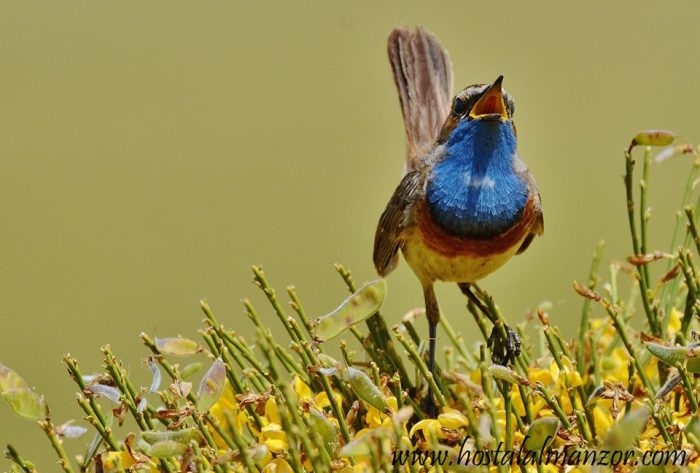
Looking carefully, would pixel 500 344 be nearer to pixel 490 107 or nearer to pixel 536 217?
pixel 536 217

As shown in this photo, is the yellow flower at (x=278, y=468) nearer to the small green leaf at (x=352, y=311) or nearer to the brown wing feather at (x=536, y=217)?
the small green leaf at (x=352, y=311)

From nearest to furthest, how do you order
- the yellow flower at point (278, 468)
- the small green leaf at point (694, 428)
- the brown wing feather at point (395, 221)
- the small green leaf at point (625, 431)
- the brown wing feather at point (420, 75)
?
the small green leaf at point (625, 431) → the small green leaf at point (694, 428) → the yellow flower at point (278, 468) → the brown wing feather at point (395, 221) → the brown wing feather at point (420, 75)

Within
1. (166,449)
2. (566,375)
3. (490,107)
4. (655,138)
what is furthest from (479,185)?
(166,449)

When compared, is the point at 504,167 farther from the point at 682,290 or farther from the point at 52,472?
the point at 52,472

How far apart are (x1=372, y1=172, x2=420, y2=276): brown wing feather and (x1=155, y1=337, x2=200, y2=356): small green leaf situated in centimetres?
72

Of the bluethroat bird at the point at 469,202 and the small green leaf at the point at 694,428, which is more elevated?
the bluethroat bird at the point at 469,202

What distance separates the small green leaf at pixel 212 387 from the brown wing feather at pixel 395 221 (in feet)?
2.93

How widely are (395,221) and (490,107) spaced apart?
13.1 inches

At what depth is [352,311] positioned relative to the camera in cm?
134

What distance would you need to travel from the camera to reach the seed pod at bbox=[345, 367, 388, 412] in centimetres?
119

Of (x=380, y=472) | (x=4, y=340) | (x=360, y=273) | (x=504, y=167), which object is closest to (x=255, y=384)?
(x=380, y=472)

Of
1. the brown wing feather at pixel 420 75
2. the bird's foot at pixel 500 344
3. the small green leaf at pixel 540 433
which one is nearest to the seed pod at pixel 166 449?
the small green leaf at pixel 540 433

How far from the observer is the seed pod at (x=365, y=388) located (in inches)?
46.8

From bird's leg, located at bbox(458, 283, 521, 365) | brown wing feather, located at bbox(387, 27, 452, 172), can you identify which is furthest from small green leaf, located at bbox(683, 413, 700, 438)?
brown wing feather, located at bbox(387, 27, 452, 172)
